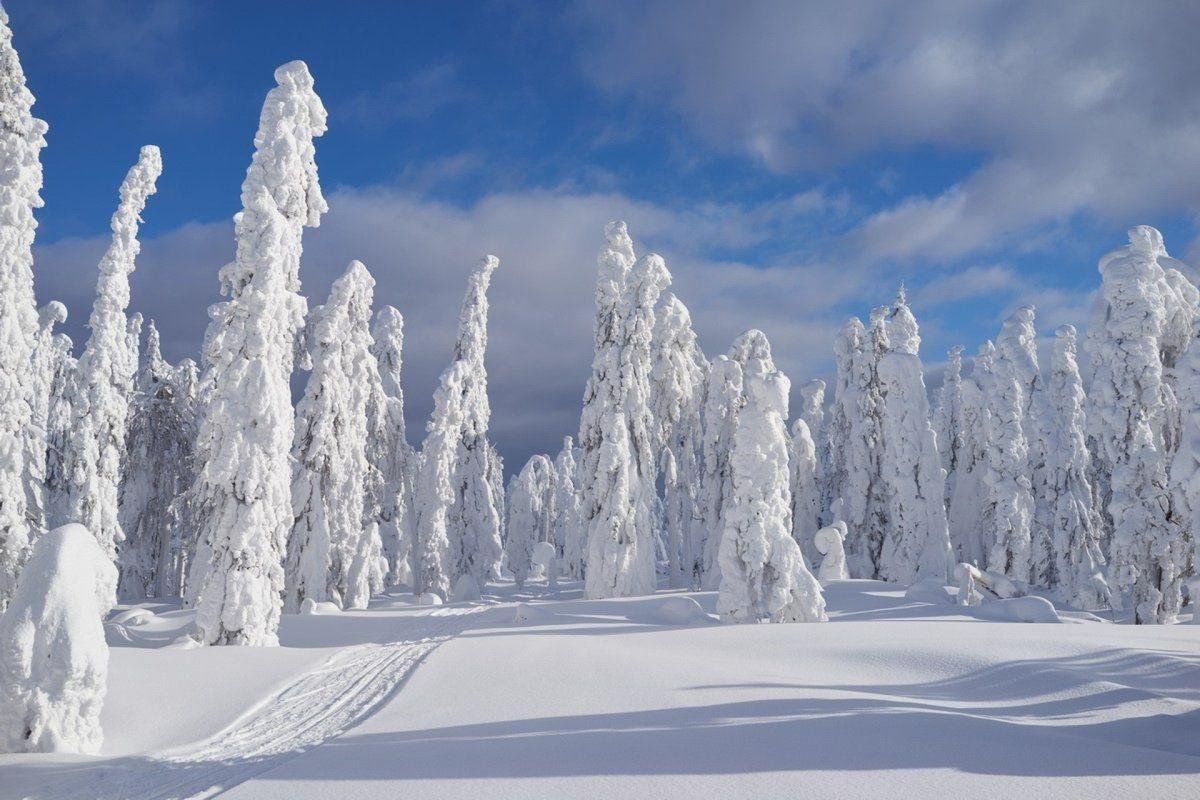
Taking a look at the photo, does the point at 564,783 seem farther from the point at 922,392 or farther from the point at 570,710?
the point at 922,392

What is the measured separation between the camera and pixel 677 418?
124 feet

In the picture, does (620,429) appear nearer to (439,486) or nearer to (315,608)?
(439,486)

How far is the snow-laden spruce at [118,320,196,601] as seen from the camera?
92.7 ft

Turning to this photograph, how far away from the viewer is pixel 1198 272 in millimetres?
23766

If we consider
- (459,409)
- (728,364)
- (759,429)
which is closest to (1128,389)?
(759,429)

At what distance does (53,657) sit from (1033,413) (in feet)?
124

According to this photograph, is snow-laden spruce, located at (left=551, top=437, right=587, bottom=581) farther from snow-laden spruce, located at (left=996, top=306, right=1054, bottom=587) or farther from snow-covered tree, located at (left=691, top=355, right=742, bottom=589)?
snow-laden spruce, located at (left=996, top=306, right=1054, bottom=587)

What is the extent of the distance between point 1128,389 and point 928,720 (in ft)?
61.8

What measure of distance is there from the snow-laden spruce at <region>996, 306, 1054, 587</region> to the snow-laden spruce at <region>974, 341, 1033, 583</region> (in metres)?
0.72

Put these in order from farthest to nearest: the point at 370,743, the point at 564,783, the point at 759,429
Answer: the point at 759,429
the point at 370,743
the point at 564,783

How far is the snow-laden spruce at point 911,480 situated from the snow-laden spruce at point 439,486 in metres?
20.6

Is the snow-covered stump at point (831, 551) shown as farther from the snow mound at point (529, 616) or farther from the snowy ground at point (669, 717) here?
the snowy ground at point (669, 717)

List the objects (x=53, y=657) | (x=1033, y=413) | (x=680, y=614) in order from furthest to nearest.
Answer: (x=1033, y=413) → (x=680, y=614) → (x=53, y=657)

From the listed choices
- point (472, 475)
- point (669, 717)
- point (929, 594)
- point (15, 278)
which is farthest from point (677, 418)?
point (669, 717)
